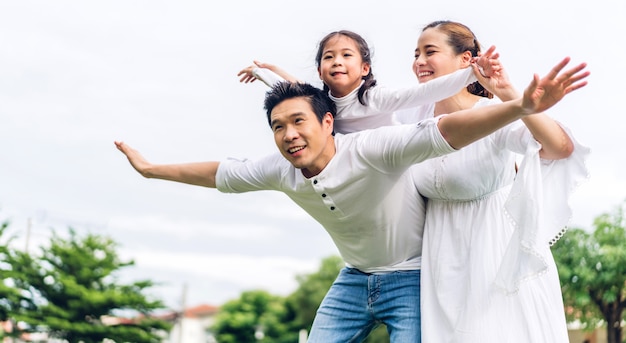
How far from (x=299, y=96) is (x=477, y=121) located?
90 cm

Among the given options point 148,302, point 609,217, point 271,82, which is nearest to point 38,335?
point 148,302

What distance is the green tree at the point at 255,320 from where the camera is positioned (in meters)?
51.6

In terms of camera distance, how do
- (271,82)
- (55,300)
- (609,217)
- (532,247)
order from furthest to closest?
(55,300)
(609,217)
(271,82)
(532,247)

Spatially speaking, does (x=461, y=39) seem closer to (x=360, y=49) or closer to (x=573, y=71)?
(x=360, y=49)

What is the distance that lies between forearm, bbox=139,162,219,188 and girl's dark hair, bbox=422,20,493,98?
4.14ft

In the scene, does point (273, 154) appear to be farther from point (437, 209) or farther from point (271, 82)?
point (437, 209)

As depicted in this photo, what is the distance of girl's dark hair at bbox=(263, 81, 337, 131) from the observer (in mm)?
3574

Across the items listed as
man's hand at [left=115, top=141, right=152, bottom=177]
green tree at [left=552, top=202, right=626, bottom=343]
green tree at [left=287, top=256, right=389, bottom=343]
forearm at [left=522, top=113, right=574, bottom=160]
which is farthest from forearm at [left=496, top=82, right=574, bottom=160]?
green tree at [left=287, top=256, right=389, bottom=343]

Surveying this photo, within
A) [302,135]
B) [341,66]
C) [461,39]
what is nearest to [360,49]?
[341,66]

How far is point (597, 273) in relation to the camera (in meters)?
19.4

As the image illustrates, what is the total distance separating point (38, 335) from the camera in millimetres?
25219

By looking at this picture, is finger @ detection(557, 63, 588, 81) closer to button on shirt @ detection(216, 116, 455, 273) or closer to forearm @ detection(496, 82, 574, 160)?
forearm @ detection(496, 82, 574, 160)

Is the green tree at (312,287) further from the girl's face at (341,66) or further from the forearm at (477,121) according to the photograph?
the forearm at (477,121)

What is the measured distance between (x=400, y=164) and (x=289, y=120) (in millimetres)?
532
